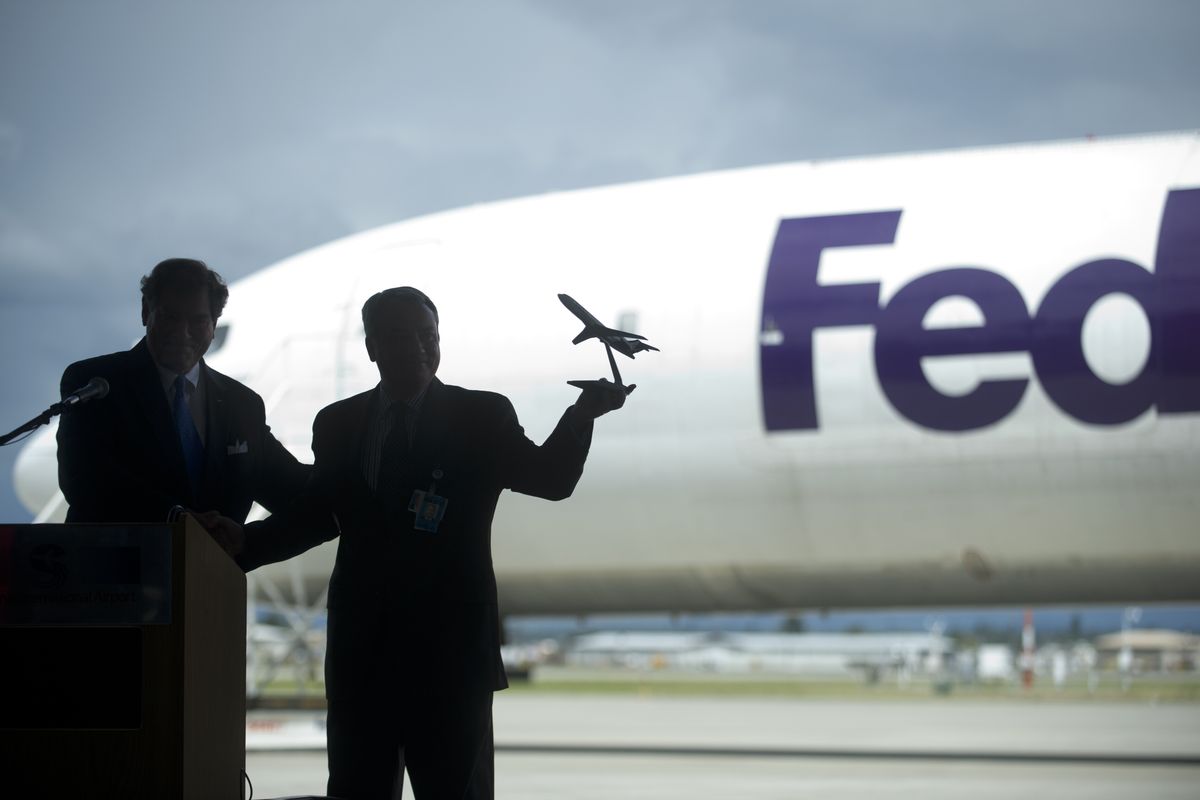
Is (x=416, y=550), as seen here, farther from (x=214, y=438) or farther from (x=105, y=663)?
(x=105, y=663)

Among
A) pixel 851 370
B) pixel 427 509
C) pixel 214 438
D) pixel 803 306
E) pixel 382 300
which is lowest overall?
pixel 427 509

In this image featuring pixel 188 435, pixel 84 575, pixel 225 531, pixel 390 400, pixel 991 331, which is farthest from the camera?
pixel 991 331

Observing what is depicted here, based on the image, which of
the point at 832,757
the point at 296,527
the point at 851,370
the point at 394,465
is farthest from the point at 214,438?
the point at 832,757

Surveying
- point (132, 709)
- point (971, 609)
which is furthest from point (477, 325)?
point (132, 709)

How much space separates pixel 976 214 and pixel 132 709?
7837 millimetres

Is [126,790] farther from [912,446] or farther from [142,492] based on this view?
[912,446]

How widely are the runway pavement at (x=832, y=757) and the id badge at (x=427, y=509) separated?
5.23 m

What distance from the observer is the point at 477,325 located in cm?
1044

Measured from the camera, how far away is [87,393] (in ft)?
10.4

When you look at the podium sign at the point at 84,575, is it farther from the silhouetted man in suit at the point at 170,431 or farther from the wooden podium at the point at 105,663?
the silhouetted man in suit at the point at 170,431

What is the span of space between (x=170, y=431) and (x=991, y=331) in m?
6.59

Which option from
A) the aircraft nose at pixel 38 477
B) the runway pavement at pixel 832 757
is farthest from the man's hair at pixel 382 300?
the aircraft nose at pixel 38 477

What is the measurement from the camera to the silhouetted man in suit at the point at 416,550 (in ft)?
10.3

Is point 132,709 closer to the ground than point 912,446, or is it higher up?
closer to the ground
